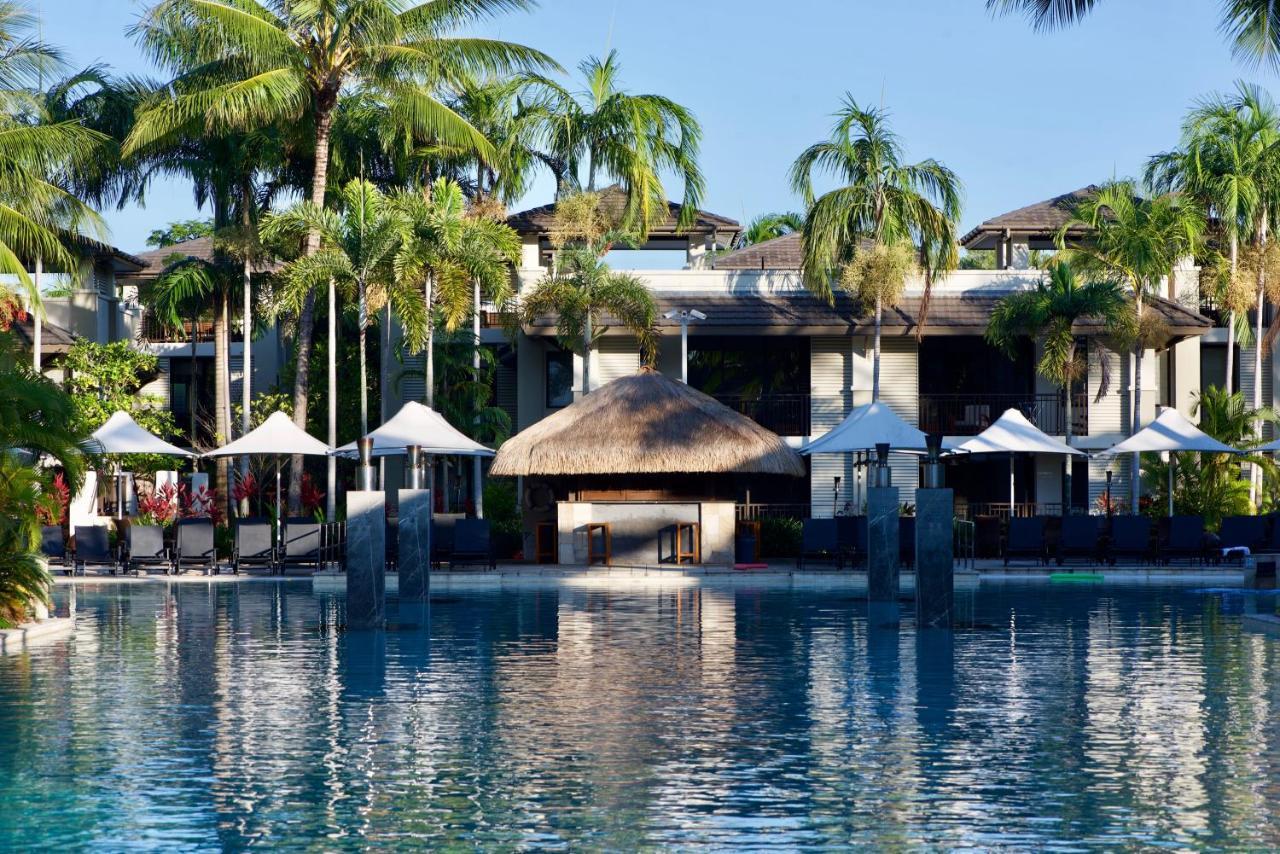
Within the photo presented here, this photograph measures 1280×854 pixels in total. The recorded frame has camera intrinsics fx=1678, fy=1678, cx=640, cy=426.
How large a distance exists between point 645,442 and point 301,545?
21.5 feet

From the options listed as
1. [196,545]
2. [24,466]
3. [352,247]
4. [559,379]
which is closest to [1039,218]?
[559,379]

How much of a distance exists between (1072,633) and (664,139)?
2235 cm

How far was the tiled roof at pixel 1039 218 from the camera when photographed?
138 feet

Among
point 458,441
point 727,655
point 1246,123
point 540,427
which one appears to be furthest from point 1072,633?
point 1246,123

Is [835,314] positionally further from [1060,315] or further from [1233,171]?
[1233,171]

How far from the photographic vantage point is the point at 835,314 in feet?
119

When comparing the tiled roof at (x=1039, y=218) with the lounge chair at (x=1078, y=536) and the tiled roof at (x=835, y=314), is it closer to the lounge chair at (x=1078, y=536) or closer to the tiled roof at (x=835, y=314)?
the tiled roof at (x=835, y=314)

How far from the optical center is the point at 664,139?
124ft

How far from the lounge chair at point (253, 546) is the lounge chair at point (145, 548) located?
1209mm

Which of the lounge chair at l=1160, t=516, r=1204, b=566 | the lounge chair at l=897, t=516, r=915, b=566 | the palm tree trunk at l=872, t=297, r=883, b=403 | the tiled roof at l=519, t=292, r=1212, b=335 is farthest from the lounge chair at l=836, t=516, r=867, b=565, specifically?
the tiled roof at l=519, t=292, r=1212, b=335

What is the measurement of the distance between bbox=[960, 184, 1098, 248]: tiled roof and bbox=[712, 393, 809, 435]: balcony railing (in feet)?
26.5

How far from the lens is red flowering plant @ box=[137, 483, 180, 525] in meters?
34.1

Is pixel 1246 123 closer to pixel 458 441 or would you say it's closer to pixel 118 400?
pixel 458 441

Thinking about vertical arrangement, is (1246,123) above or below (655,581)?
above
